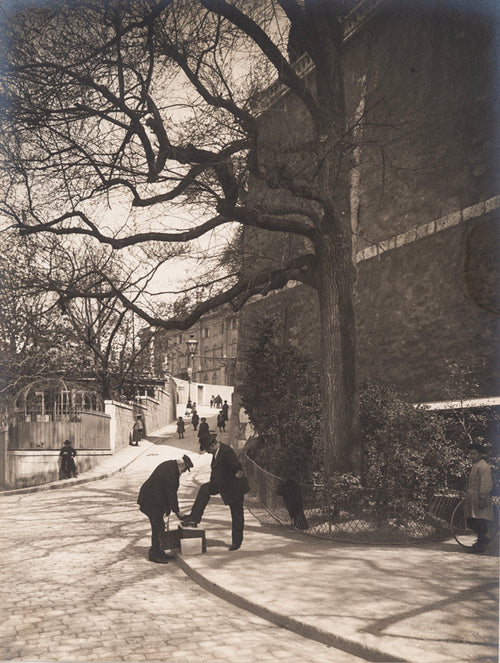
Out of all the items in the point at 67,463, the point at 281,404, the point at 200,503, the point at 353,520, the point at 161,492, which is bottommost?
the point at 67,463

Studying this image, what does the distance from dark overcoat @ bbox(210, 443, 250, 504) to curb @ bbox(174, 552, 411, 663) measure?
5.42ft

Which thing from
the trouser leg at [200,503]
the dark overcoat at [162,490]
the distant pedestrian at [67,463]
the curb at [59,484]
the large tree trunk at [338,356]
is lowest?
the curb at [59,484]

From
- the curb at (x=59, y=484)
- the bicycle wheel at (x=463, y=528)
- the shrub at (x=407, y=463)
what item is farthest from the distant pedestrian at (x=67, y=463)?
the bicycle wheel at (x=463, y=528)

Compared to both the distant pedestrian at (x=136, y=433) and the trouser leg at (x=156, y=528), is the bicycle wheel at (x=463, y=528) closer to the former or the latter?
the trouser leg at (x=156, y=528)

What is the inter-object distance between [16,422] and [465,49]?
16.7m

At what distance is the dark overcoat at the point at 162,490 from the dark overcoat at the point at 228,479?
808 mm

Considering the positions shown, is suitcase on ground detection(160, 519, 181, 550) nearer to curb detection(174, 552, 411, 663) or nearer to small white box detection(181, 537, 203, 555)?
small white box detection(181, 537, 203, 555)

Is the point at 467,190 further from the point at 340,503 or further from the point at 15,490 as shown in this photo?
the point at 15,490

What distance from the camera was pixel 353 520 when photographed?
10219mm

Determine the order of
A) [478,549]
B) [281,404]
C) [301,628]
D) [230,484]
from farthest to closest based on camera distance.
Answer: [281,404] < [230,484] < [478,549] < [301,628]

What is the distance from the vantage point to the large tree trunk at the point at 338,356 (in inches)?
420

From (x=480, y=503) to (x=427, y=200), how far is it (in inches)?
384

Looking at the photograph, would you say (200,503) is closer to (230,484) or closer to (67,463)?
(230,484)

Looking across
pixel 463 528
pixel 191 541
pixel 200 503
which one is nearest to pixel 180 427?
pixel 200 503
